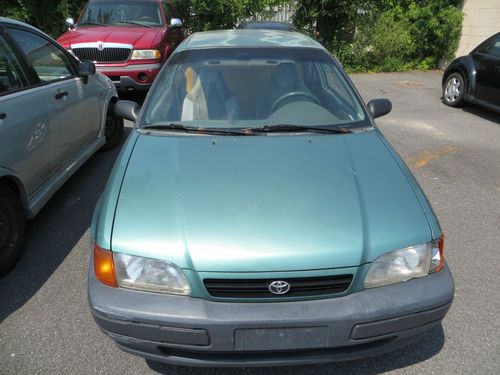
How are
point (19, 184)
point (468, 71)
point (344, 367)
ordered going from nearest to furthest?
point (344, 367)
point (19, 184)
point (468, 71)

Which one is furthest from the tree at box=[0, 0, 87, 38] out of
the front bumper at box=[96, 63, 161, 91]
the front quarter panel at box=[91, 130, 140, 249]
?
the front quarter panel at box=[91, 130, 140, 249]

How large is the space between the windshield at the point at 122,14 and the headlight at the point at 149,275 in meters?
7.05

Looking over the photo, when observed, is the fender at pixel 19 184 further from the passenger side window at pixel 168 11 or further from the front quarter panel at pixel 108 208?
the passenger side window at pixel 168 11

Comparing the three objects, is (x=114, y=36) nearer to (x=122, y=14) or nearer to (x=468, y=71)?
(x=122, y=14)

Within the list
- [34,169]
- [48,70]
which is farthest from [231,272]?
[48,70]

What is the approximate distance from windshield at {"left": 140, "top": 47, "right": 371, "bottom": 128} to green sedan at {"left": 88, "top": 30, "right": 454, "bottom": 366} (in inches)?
19.9

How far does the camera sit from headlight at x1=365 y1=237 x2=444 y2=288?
1.89m

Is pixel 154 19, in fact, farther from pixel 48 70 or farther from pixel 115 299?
pixel 115 299

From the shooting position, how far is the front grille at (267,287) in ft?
5.97

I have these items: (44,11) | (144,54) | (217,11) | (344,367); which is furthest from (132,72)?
(44,11)

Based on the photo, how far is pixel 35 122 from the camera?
330 cm

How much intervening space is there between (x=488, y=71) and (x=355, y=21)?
17.8 feet

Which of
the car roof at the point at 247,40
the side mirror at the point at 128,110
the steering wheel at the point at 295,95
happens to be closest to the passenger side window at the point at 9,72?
the side mirror at the point at 128,110

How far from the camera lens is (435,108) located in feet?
26.5
